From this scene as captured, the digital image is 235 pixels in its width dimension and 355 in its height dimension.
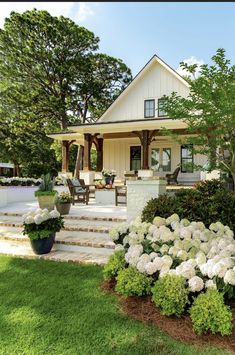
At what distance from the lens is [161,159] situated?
55.9 ft

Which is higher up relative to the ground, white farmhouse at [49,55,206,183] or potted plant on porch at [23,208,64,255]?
white farmhouse at [49,55,206,183]

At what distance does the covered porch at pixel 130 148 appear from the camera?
1418 cm

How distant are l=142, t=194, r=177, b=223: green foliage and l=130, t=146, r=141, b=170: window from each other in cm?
1114

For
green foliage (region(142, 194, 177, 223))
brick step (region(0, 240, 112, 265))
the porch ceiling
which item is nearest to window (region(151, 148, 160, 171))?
the porch ceiling

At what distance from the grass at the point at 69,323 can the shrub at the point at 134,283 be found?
0.28m

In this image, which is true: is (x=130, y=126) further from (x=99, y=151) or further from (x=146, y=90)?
(x=146, y=90)

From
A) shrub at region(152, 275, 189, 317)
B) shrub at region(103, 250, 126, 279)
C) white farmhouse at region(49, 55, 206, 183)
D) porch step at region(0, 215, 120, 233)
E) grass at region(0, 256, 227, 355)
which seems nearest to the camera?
grass at region(0, 256, 227, 355)

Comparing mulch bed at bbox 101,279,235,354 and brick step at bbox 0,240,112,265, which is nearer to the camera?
mulch bed at bbox 101,279,235,354

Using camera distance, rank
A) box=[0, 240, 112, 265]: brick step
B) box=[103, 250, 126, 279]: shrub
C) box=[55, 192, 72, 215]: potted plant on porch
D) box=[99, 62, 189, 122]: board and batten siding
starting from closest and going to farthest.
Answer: box=[103, 250, 126, 279]: shrub → box=[0, 240, 112, 265]: brick step → box=[55, 192, 72, 215]: potted plant on porch → box=[99, 62, 189, 122]: board and batten siding

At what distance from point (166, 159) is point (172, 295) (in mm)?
13933

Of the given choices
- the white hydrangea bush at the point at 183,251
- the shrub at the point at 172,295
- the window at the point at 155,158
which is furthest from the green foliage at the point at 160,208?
the window at the point at 155,158

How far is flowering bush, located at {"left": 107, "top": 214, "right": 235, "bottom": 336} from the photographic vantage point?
3441mm

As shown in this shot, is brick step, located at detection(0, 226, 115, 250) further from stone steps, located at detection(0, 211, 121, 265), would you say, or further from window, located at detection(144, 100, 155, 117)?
window, located at detection(144, 100, 155, 117)

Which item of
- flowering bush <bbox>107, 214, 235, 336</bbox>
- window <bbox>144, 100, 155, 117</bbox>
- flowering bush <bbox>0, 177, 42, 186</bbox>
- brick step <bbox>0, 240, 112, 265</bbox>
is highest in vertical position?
window <bbox>144, 100, 155, 117</bbox>
